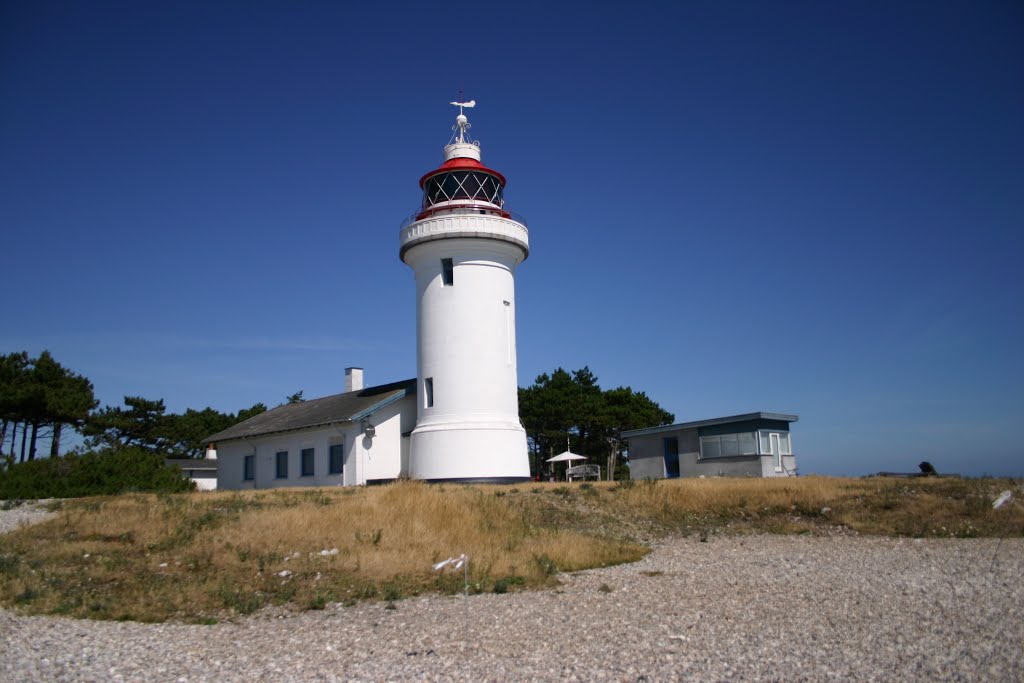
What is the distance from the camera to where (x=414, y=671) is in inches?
283

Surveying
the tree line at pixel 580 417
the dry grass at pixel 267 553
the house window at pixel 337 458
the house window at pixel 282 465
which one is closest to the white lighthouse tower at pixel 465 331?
the house window at pixel 337 458

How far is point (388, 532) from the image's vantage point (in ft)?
45.7

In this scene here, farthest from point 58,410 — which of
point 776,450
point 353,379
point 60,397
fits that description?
point 776,450

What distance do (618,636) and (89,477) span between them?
64.8 ft

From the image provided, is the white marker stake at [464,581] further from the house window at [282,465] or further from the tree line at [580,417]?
the tree line at [580,417]

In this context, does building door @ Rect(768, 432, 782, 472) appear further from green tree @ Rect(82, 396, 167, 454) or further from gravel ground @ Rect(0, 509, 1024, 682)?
green tree @ Rect(82, 396, 167, 454)

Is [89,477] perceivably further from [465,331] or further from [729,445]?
[729,445]

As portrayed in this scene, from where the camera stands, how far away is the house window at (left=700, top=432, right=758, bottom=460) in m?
26.2

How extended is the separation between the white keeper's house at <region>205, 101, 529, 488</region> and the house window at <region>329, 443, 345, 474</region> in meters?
0.06

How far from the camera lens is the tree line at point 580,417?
44.8 meters

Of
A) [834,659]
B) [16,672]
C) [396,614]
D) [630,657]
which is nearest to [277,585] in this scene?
[396,614]

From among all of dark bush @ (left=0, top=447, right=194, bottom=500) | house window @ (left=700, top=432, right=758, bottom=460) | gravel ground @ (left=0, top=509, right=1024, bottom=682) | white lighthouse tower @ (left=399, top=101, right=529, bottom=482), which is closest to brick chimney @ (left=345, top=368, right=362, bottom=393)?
white lighthouse tower @ (left=399, top=101, right=529, bottom=482)

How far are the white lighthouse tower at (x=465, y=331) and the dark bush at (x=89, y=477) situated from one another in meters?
7.99

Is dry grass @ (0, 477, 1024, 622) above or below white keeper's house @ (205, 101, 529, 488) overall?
below
